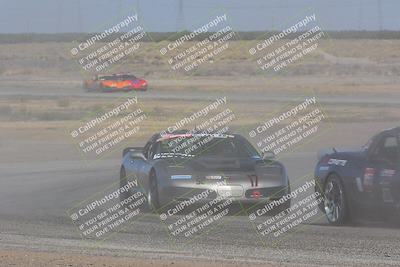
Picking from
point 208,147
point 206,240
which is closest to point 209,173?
point 208,147

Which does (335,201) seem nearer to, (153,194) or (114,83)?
(153,194)

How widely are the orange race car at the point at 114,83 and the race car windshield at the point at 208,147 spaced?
4465 cm

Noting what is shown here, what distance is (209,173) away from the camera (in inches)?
542

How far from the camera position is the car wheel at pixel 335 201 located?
12430 millimetres

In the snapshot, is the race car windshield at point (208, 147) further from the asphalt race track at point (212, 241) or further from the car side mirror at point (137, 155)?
the asphalt race track at point (212, 241)

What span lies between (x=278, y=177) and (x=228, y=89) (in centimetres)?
4448

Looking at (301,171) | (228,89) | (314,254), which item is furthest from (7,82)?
(314,254)

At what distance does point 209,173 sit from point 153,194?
0.93 metres

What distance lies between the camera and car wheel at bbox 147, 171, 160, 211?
552 inches

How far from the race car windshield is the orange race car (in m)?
44.6

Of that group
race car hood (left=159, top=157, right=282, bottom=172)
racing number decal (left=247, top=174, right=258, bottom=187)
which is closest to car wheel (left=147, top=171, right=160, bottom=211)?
race car hood (left=159, top=157, right=282, bottom=172)

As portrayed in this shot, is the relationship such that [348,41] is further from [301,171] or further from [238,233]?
[238,233]

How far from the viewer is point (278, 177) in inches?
552

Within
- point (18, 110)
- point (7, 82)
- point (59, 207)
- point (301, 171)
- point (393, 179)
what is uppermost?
point (393, 179)
